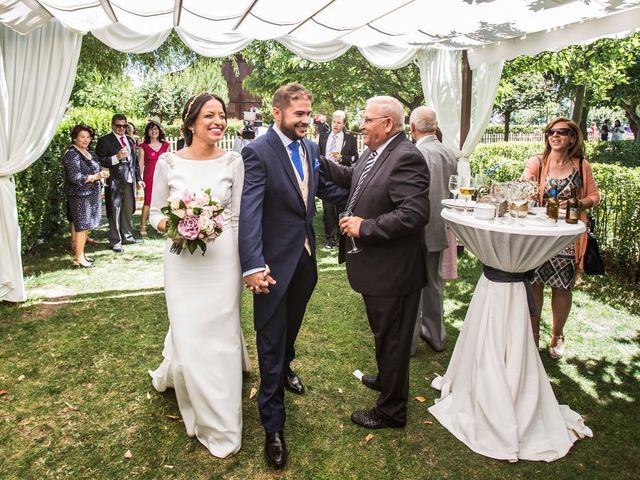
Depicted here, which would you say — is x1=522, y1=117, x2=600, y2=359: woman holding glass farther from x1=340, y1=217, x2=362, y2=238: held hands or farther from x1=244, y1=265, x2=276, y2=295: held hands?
x1=244, y1=265, x2=276, y2=295: held hands

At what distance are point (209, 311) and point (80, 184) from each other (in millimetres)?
4966

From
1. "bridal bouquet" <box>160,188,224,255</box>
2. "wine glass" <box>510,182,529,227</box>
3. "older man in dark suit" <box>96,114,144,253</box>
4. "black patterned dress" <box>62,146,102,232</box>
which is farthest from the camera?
"older man in dark suit" <box>96,114,144,253</box>

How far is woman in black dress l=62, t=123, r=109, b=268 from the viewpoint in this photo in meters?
6.73

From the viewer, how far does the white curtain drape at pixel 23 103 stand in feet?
16.5

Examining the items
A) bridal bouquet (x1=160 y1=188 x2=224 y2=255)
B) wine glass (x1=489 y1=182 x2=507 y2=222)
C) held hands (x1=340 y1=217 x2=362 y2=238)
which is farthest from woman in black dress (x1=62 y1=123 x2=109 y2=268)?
wine glass (x1=489 y1=182 x2=507 y2=222)

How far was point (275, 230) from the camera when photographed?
2871 mm

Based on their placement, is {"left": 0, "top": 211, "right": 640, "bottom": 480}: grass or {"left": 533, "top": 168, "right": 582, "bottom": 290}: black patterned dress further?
{"left": 533, "top": 168, "right": 582, "bottom": 290}: black patterned dress

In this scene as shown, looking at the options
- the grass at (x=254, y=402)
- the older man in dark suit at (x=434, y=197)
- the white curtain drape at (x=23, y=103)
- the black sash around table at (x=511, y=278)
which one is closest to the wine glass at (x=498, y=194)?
the black sash around table at (x=511, y=278)

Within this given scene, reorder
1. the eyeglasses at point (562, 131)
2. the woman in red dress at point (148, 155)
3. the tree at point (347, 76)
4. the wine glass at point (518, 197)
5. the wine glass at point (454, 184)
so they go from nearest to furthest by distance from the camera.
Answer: the wine glass at point (518, 197) < the wine glass at point (454, 184) < the eyeglasses at point (562, 131) < the woman in red dress at point (148, 155) < the tree at point (347, 76)

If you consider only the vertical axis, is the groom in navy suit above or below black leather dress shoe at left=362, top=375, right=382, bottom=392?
above

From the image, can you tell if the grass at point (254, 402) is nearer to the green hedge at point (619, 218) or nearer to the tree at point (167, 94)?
the green hedge at point (619, 218)

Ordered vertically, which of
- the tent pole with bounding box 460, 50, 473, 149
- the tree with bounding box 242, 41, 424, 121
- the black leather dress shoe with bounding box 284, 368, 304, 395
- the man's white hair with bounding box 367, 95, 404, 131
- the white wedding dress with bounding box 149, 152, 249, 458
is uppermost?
the tree with bounding box 242, 41, 424, 121

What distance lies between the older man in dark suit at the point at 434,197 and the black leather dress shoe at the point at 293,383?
1131 millimetres

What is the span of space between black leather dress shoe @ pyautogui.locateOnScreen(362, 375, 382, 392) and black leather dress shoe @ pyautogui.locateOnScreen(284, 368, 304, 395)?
51 cm
